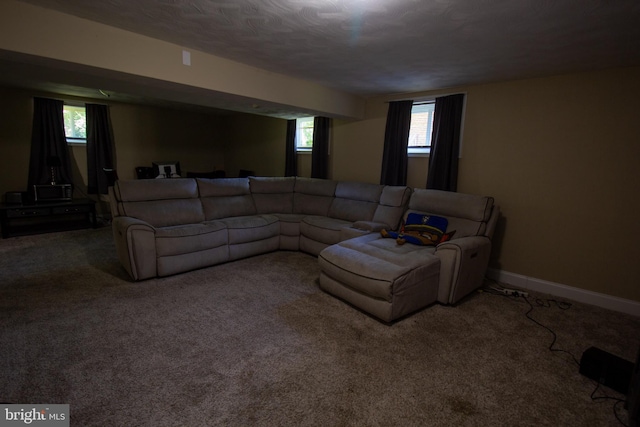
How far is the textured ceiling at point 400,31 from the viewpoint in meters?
1.82

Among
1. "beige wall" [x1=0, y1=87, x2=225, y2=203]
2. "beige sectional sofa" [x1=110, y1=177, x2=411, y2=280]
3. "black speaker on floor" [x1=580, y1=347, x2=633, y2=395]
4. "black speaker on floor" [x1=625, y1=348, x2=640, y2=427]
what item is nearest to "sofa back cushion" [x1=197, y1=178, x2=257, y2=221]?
"beige sectional sofa" [x1=110, y1=177, x2=411, y2=280]

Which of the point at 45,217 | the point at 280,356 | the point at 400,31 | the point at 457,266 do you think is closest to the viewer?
the point at 280,356

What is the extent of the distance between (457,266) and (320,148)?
3.15 metres

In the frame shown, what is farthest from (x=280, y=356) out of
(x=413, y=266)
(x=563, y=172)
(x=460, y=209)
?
(x=563, y=172)

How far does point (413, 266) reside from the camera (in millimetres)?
2502

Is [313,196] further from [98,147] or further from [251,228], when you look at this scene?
[98,147]

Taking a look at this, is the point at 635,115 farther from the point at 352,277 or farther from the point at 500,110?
the point at 352,277

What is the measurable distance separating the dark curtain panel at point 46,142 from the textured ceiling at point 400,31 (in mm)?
4070

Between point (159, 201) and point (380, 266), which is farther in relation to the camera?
point (159, 201)

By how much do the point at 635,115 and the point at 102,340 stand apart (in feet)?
15.2

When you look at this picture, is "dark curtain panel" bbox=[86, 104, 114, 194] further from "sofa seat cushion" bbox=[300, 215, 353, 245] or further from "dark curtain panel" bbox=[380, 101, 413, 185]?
"dark curtain panel" bbox=[380, 101, 413, 185]

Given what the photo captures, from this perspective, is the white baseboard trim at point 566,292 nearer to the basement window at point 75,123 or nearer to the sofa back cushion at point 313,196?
the sofa back cushion at point 313,196

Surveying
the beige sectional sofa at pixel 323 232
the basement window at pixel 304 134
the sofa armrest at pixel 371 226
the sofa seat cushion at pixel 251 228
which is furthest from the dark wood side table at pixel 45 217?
the sofa armrest at pixel 371 226

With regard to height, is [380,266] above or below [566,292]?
above
